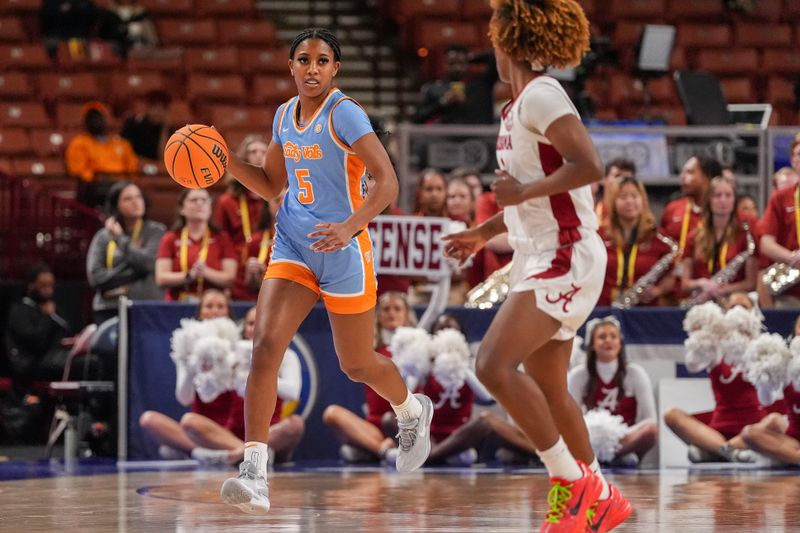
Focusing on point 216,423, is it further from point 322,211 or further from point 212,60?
point 212,60

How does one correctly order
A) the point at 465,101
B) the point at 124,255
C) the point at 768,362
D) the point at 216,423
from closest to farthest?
the point at 768,362 < the point at 216,423 < the point at 124,255 < the point at 465,101

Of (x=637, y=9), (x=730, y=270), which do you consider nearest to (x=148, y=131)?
(x=730, y=270)

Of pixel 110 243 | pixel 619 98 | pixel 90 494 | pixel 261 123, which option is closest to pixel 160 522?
pixel 90 494

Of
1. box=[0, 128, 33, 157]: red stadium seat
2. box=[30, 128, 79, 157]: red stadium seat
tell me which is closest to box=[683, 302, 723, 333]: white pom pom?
box=[30, 128, 79, 157]: red stadium seat

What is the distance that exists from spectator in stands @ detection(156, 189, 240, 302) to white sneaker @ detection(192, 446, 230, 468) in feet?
4.16

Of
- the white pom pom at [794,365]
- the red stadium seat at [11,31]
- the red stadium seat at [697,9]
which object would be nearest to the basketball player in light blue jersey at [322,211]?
the white pom pom at [794,365]

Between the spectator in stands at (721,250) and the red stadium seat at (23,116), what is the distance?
816 centimetres

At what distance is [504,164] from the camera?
17.4 ft

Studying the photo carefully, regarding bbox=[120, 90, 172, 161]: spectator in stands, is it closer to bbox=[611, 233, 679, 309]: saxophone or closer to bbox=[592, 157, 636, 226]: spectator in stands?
bbox=[592, 157, 636, 226]: spectator in stands

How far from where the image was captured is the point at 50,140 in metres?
15.2

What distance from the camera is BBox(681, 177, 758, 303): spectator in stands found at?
1001cm

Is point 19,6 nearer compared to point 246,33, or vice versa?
point 19,6

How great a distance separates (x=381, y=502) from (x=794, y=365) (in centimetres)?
324

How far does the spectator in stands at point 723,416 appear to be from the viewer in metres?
9.31
